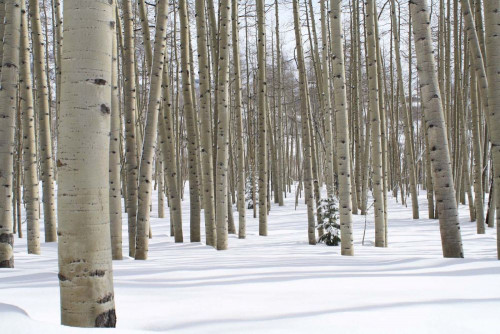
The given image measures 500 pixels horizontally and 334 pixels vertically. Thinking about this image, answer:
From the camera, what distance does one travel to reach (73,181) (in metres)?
1.64

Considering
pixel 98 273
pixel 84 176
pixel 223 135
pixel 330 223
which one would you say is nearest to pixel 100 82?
pixel 84 176

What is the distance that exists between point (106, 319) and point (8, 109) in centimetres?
286

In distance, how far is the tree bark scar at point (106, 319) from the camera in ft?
5.39

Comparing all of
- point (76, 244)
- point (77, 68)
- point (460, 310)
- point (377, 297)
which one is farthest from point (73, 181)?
point (460, 310)

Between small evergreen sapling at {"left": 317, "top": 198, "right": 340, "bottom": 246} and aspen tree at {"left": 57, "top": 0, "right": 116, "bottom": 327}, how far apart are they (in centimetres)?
631

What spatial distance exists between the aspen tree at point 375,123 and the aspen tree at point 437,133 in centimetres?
193

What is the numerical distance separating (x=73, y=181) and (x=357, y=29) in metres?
10.0

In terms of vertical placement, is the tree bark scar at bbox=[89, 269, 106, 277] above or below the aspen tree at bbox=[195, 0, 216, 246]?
below

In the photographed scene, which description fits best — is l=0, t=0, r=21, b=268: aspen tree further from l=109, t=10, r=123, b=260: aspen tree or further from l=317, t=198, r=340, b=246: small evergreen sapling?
l=317, t=198, r=340, b=246: small evergreen sapling

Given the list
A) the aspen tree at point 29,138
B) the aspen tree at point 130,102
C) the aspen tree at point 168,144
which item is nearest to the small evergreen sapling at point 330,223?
the aspen tree at point 168,144

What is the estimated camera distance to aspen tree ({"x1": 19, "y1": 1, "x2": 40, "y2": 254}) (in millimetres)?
4631

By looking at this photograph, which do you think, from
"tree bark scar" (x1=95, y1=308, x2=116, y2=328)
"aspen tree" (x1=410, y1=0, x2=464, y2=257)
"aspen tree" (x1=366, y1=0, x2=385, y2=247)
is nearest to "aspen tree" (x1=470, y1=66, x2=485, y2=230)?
"aspen tree" (x1=366, y1=0, x2=385, y2=247)

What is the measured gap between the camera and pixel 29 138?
195 inches

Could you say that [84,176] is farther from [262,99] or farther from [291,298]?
[262,99]
